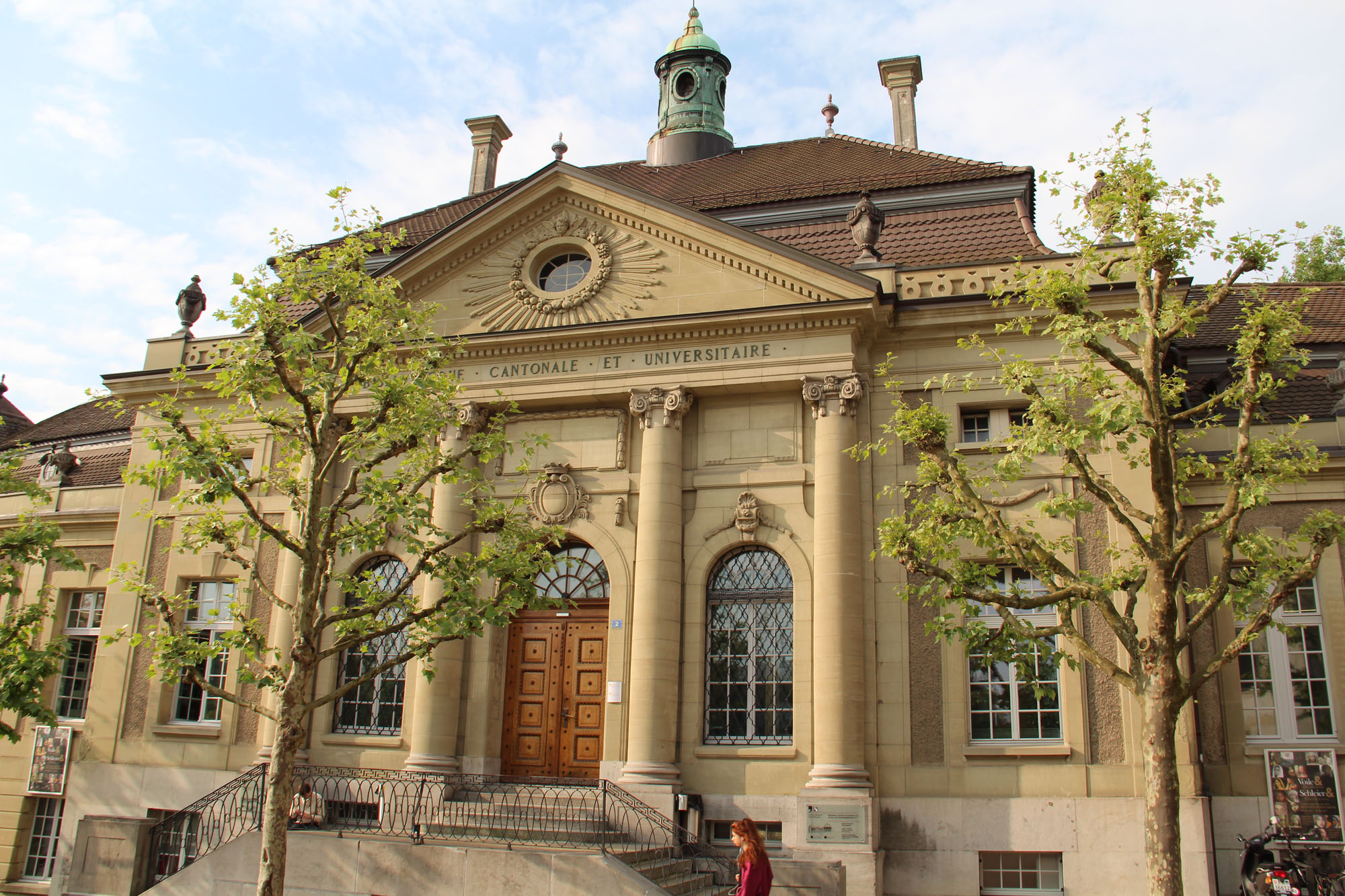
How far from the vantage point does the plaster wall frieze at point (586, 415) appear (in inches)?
709

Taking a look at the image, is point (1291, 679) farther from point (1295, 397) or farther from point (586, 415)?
point (586, 415)

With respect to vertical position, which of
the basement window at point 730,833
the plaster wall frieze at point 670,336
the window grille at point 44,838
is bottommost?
the window grille at point 44,838

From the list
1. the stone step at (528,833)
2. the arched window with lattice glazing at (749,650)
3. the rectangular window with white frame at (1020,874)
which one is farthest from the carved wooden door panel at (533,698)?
the rectangular window with white frame at (1020,874)

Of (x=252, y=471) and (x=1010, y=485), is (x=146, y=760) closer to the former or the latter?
(x=252, y=471)

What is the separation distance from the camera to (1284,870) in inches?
502

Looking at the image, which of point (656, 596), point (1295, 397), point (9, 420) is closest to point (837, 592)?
point (656, 596)

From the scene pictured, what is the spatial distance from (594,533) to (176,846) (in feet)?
26.0

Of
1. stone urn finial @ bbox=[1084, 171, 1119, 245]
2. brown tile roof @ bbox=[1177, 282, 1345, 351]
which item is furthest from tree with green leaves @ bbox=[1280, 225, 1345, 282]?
stone urn finial @ bbox=[1084, 171, 1119, 245]

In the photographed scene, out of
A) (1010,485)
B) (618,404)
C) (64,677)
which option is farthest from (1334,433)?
(64,677)

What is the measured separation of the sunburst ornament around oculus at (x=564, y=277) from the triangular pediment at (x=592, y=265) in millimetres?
17

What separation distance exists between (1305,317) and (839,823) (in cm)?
1411

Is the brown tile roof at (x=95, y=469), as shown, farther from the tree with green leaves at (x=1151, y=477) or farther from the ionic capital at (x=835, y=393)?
the tree with green leaves at (x=1151, y=477)

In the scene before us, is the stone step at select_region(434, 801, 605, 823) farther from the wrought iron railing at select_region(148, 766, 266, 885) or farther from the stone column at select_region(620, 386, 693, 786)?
the wrought iron railing at select_region(148, 766, 266, 885)

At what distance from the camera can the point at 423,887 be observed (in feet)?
42.6
